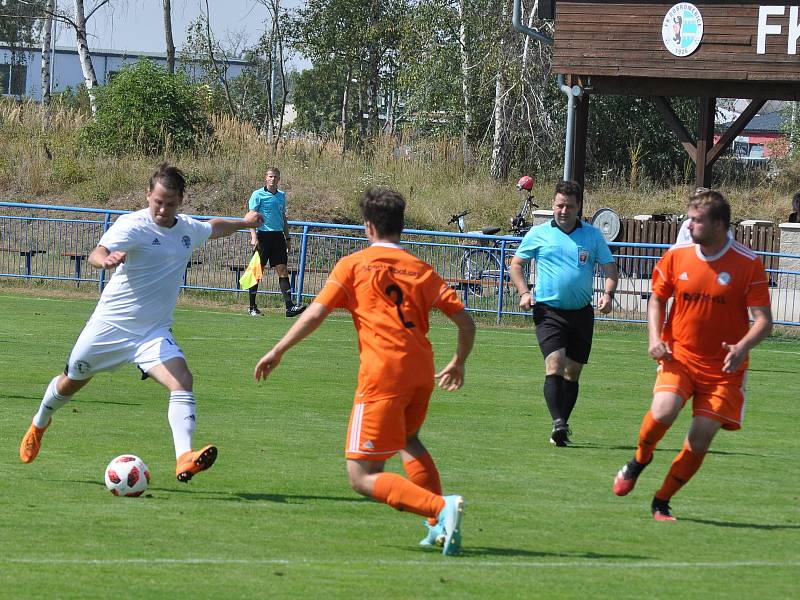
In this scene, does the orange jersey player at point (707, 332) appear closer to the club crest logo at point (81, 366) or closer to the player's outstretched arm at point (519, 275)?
the player's outstretched arm at point (519, 275)

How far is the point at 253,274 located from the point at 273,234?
90 centimetres

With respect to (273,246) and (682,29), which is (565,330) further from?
(682,29)

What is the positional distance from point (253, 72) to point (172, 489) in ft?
212

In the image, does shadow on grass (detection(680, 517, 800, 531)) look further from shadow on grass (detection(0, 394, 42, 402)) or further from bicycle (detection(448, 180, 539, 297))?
bicycle (detection(448, 180, 539, 297))

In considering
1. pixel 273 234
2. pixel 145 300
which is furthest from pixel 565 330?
pixel 273 234

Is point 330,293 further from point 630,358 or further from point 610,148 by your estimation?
point 610,148

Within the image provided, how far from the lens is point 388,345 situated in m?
6.38

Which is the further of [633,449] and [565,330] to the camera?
[565,330]

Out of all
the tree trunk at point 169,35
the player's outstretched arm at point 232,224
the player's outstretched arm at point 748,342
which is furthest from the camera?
the tree trunk at point 169,35

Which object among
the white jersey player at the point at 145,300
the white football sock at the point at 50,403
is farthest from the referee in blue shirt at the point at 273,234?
the white jersey player at the point at 145,300

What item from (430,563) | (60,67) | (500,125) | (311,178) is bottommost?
(430,563)

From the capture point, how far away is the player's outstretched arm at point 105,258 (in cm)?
772

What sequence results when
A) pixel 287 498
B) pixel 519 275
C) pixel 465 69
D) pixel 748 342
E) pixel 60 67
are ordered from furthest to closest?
pixel 60 67 < pixel 465 69 < pixel 519 275 < pixel 287 498 < pixel 748 342

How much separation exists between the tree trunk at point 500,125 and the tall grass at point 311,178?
51 cm
